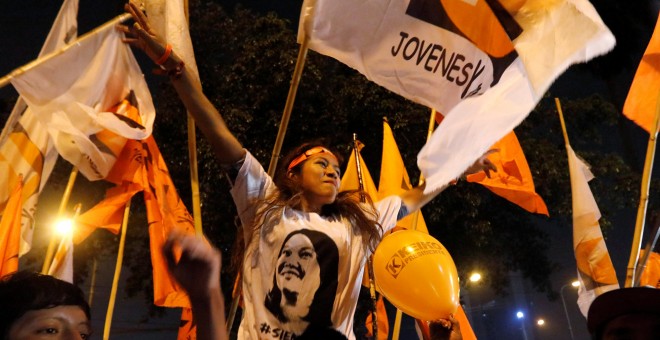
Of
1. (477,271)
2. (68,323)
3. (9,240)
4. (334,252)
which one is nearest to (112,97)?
(9,240)

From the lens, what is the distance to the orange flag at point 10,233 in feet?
15.5

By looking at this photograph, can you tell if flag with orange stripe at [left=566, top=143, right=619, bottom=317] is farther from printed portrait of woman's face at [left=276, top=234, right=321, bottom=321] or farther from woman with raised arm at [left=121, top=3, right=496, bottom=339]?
printed portrait of woman's face at [left=276, top=234, right=321, bottom=321]

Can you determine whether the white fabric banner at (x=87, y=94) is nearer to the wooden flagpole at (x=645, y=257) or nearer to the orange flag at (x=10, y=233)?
the orange flag at (x=10, y=233)

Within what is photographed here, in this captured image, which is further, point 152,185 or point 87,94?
point 152,185

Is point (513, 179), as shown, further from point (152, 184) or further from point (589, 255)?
point (152, 184)

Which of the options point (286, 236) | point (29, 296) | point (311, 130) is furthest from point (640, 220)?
point (311, 130)

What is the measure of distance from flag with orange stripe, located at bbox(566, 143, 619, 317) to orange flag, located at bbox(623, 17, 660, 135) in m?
0.86

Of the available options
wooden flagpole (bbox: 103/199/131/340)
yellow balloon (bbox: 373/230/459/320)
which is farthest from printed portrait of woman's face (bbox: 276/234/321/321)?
wooden flagpole (bbox: 103/199/131/340)

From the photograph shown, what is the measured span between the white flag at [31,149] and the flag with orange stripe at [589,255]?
4.59 m

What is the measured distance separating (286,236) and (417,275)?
0.86 metres

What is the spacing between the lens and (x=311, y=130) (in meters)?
10.3

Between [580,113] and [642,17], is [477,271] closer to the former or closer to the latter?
[580,113]

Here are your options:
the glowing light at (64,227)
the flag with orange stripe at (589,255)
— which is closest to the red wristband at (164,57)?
the glowing light at (64,227)

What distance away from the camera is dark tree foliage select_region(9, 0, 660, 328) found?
9984 millimetres
